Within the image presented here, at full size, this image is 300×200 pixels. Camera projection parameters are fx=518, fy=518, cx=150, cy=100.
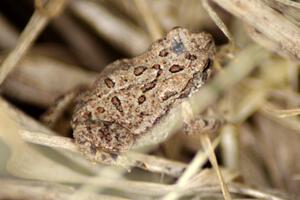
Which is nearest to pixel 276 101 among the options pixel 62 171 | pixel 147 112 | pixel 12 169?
pixel 147 112

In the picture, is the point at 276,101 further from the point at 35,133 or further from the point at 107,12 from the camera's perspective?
the point at 35,133

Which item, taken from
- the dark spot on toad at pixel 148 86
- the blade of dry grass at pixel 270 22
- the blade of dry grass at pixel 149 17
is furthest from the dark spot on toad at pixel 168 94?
the blade of dry grass at pixel 270 22

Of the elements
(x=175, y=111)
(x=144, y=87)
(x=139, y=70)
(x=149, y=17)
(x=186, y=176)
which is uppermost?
(x=149, y=17)

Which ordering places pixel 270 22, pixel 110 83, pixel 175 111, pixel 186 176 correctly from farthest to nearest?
pixel 175 111, pixel 110 83, pixel 186 176, pixel 270 22

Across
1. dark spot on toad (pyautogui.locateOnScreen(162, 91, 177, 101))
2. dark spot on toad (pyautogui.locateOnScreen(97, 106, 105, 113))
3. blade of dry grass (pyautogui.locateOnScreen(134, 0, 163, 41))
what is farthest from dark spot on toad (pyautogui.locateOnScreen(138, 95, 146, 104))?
blade of dry grass (pyautogui.locateOnScreen(134, 0, 163, 41))

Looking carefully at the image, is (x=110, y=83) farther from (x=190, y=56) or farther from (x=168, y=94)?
(x=190, y=56)

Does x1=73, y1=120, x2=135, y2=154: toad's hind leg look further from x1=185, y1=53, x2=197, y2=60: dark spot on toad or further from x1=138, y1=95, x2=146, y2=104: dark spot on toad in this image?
x1=185, y1=53, x2=197, y2=60: dark spot on toad

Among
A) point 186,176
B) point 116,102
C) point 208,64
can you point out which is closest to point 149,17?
point 208,64

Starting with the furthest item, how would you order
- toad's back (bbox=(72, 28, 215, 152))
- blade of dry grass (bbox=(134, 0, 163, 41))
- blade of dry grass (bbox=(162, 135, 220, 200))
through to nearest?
blade of dry grass (bbox=(134, 0, 163, 41)), toad's back (bbox=(72, 28, 215, 152)), blade of dry grass (bbox=(162, 135, 220, 200))

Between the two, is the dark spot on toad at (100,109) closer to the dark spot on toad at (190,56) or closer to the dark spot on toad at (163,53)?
the dark spot on toad at (163,53)
